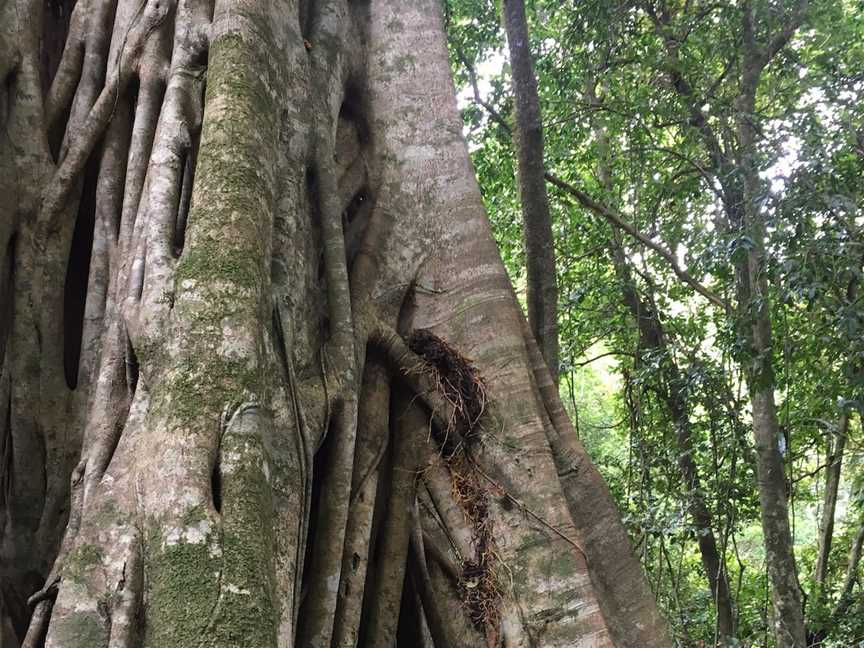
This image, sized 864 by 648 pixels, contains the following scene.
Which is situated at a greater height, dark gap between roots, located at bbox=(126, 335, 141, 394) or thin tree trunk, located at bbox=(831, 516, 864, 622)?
dark gap between roots, located at bbox=(126, 335, 141, 394)

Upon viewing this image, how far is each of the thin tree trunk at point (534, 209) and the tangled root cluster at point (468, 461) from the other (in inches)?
55.1

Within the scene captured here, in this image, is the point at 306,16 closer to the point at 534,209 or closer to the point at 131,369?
the point at 534,209

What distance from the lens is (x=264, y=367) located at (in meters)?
2.38

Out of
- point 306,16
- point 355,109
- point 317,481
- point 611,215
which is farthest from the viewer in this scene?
point 611,215

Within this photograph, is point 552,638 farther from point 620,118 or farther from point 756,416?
point 620,118

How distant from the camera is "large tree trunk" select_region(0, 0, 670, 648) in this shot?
214 centimetres

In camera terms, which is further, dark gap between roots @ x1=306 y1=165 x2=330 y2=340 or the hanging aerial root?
dark gap between roots @ x1=306 y1=165 x2=330 y2=340

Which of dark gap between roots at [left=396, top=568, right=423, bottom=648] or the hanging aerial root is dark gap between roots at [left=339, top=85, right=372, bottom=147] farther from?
dark gap between roots at [left=396, top=568, right=423, bottom=648]

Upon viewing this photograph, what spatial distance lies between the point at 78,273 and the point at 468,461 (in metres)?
1.93

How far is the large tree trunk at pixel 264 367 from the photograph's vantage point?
84.3 inches

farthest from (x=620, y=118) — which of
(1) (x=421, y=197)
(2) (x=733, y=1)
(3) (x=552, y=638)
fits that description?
(3) (x=552, y=638)

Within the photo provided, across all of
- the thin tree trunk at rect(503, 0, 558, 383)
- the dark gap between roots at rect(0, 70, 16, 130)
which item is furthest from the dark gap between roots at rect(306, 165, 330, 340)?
the thin tree trunk at rect(503, 0, 558, 383)


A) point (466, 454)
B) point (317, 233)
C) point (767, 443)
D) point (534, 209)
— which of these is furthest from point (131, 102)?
point (767, 443)

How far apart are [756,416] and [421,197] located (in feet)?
10.0
